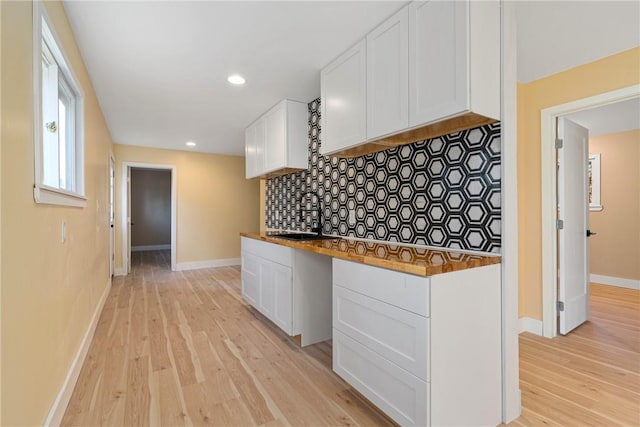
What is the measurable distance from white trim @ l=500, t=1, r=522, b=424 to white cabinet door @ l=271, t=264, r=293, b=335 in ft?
5.01

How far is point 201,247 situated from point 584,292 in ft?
19.1

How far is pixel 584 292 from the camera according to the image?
3068 millimetres

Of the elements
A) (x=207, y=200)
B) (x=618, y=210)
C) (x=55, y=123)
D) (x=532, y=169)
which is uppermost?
(x=55, y=123)

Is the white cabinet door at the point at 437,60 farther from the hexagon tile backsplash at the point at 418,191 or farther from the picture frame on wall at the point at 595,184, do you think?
the picture frame on wall at the point at 595,184

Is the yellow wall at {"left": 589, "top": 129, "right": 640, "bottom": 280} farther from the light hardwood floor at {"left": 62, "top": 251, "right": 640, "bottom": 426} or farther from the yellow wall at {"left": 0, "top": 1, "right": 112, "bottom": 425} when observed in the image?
the yellow wall at {"left": 0, "top": 1, "right": 112, "bottom": 425}

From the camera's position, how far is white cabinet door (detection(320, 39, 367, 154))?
213 centimetres

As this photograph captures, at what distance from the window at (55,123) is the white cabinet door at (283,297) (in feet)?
5.08

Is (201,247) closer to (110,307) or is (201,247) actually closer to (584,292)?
(110,307)

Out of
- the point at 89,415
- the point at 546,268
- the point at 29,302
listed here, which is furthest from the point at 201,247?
the point at 546,268

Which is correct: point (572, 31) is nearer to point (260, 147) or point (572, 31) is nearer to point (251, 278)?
point (260, 147)

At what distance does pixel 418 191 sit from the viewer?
2121 mm

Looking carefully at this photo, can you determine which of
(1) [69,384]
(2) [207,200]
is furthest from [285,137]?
(2) [207,200]

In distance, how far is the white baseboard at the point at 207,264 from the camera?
5852 millimetres

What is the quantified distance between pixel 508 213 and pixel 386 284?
0.74 m
